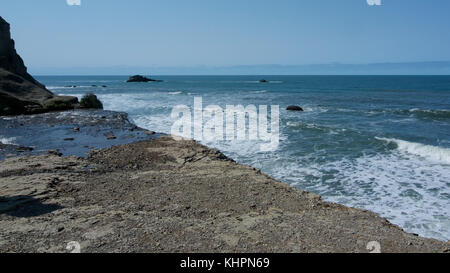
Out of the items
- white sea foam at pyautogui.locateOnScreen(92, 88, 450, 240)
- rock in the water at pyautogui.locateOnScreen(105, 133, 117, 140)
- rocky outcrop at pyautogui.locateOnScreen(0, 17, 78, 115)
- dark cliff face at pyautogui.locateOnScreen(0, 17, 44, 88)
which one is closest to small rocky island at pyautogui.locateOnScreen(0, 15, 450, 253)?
white sea foam at pyautogui.locateOnScreen(92, 88, 450, 240)

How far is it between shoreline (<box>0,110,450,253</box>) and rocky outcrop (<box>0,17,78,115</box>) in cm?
1767

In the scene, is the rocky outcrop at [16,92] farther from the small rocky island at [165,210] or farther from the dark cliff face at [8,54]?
the small rocky island at [165,210]

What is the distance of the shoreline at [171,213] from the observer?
5.20 m

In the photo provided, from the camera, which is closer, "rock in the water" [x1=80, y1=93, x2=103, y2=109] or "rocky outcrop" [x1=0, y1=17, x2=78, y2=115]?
"rocky outcrop" [x1=0, y1=17, x2=78, y2=115]

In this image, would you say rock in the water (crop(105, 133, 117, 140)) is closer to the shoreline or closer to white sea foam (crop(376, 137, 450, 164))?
the shoreline

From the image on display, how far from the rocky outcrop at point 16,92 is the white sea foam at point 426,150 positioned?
27387 mm

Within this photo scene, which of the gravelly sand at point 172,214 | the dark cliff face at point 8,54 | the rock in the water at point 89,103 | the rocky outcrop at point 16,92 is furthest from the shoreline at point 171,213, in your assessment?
the dark cliff face at point 8,54

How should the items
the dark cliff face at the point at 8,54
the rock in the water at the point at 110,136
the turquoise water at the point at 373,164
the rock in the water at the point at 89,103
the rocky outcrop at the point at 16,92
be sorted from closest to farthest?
1. the turquoise water at the point at 373,164
2. the rock in the water at the point at 110,136
3. the rocky outcrop at the point at 16,92
4. the rock in the water at the point at 89,103
5. the dark cliff face at the point at 8,54

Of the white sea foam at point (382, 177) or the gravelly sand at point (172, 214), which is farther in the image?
the white sea foam at point (382, 177)

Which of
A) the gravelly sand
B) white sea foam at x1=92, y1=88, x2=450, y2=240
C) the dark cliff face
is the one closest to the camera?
the gravelly sand

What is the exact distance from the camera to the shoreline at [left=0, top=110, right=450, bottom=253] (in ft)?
17.0

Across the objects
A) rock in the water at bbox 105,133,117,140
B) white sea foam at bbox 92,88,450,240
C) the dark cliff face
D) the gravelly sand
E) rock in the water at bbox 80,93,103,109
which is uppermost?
the dark cliff face

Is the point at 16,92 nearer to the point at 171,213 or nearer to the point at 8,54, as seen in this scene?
the point at 8,54
